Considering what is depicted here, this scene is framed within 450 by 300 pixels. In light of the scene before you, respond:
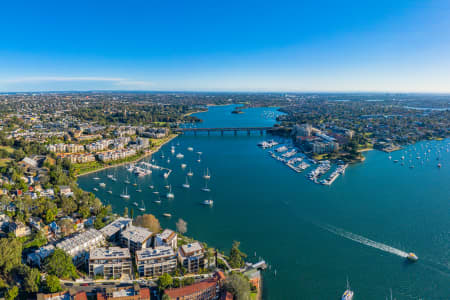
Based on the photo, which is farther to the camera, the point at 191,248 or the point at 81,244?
the point at 81,244

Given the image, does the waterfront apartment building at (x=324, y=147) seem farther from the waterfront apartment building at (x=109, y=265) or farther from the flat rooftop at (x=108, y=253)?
the waterfront apartment building at (x=109, y=265)

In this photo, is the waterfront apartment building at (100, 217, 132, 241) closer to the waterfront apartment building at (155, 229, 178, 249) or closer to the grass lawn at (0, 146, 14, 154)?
the waterfront apartment building at (155, 229, 178, 249)

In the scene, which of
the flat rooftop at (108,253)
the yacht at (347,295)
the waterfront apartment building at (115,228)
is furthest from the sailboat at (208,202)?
the yacht at (347,295)

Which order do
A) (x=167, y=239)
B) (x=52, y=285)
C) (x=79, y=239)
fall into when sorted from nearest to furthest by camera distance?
(x=52, y=285) < (x=79, y=239) < (x=167, y=239)

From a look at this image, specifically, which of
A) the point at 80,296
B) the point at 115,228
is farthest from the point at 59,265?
the point at 115,228

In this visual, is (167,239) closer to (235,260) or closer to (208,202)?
(235,260)
